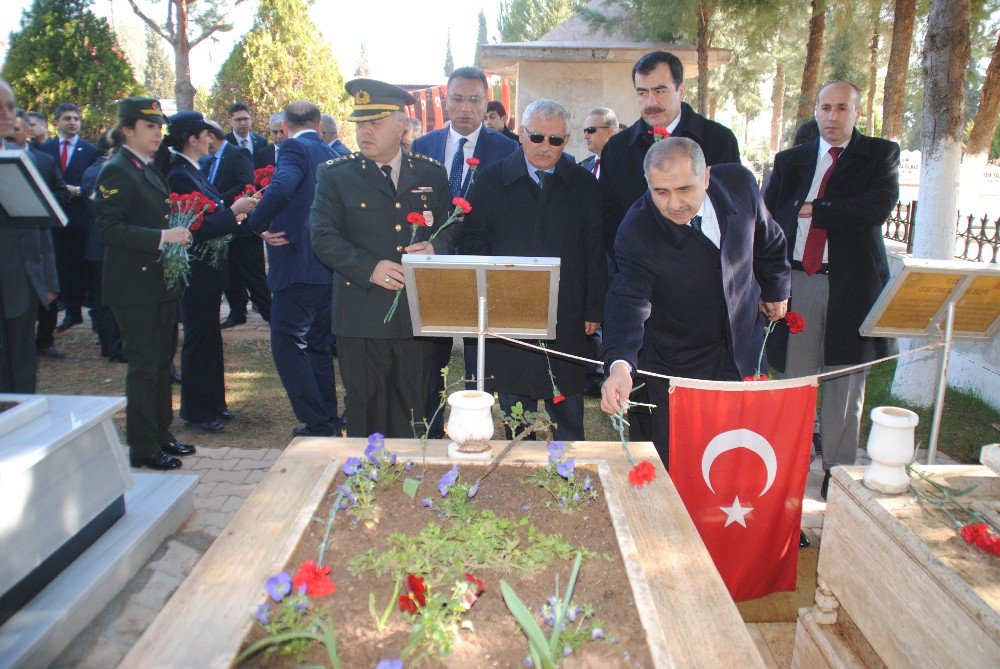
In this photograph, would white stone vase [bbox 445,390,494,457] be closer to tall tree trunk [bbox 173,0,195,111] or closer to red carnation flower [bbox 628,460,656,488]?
red carnation flower [bbox 628,460,656,488]

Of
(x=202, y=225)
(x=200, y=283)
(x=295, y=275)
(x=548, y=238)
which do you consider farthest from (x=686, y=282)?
(x=200, y=283)

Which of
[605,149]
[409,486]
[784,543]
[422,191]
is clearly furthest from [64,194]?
[784,543]

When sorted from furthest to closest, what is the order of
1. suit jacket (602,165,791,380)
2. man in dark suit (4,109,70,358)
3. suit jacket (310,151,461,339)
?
1. man in dark suit (4,109,70,358)
2. suit jacket (310,151,461,339)
3. suit jacket (602,165,791,380)

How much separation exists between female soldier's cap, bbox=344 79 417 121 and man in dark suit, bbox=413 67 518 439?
3.35 ft

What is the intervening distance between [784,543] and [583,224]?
73.6 inches

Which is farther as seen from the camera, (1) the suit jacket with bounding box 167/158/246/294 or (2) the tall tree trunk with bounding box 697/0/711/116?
(2) the tall tree trunk with bounding box 697/0/711/116

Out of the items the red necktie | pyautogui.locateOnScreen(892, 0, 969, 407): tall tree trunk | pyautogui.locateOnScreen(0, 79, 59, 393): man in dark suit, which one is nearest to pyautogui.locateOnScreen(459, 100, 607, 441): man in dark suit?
the red necktie

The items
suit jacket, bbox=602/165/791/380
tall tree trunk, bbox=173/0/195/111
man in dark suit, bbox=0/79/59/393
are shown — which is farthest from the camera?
tall tree trunk, bbox=173/0/195/111

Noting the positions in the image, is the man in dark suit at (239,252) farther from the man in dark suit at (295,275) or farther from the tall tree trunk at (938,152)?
the tall tree trunk at (938,152)

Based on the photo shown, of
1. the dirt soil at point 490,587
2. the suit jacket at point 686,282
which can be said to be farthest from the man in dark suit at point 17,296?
the suit jacket at point 686,282

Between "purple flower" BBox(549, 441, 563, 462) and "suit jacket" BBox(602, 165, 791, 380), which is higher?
"suit jacket" BBox(602, 165, 791, 380)

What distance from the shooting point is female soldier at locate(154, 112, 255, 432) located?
4.65 metres

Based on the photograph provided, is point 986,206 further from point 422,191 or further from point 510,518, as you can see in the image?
point 510,518

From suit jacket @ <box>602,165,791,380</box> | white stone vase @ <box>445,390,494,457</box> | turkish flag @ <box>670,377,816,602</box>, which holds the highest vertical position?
suit jacket @ <box>602,165,791,380</box>
